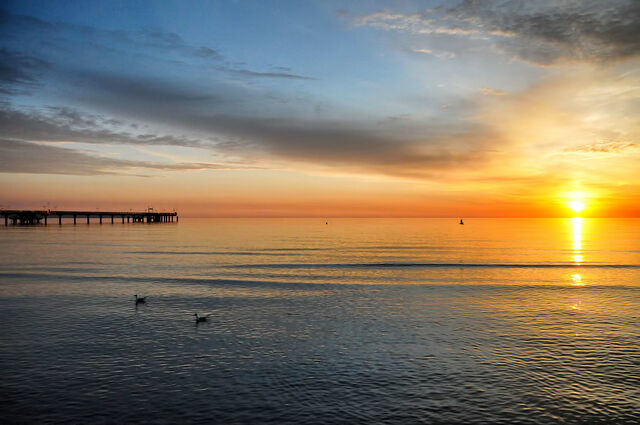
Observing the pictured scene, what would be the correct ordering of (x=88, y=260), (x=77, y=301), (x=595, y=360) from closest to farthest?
1. (x=595, y=360)
2. (x=77, y=301)
3. (x=88, y=260)

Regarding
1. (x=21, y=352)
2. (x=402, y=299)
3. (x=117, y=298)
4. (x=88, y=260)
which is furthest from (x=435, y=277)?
(x=88, y=260)

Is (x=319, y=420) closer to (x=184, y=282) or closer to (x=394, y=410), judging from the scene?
(x=394, y=410)

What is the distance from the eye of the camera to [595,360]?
725 inches

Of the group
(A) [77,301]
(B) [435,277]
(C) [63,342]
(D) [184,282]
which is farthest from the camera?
(B) [435,277]

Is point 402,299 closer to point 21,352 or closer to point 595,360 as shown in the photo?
point 595,360

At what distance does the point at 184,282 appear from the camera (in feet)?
130

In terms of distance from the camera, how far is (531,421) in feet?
43.3

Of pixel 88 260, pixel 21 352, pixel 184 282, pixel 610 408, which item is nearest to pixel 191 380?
pixel 21 352

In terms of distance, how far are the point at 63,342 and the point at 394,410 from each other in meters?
16.0

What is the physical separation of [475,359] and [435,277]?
25.5 metres

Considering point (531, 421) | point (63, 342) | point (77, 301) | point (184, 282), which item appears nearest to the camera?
point (531, 421)

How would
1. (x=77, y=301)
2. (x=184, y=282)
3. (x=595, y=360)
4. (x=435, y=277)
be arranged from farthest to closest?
(x=435, y=277), (x=184, y=282), (x=77, y=301), (x=595, y=360)

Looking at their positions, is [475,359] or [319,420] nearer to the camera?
[319,420]

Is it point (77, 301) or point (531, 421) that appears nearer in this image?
point (531, 421)
